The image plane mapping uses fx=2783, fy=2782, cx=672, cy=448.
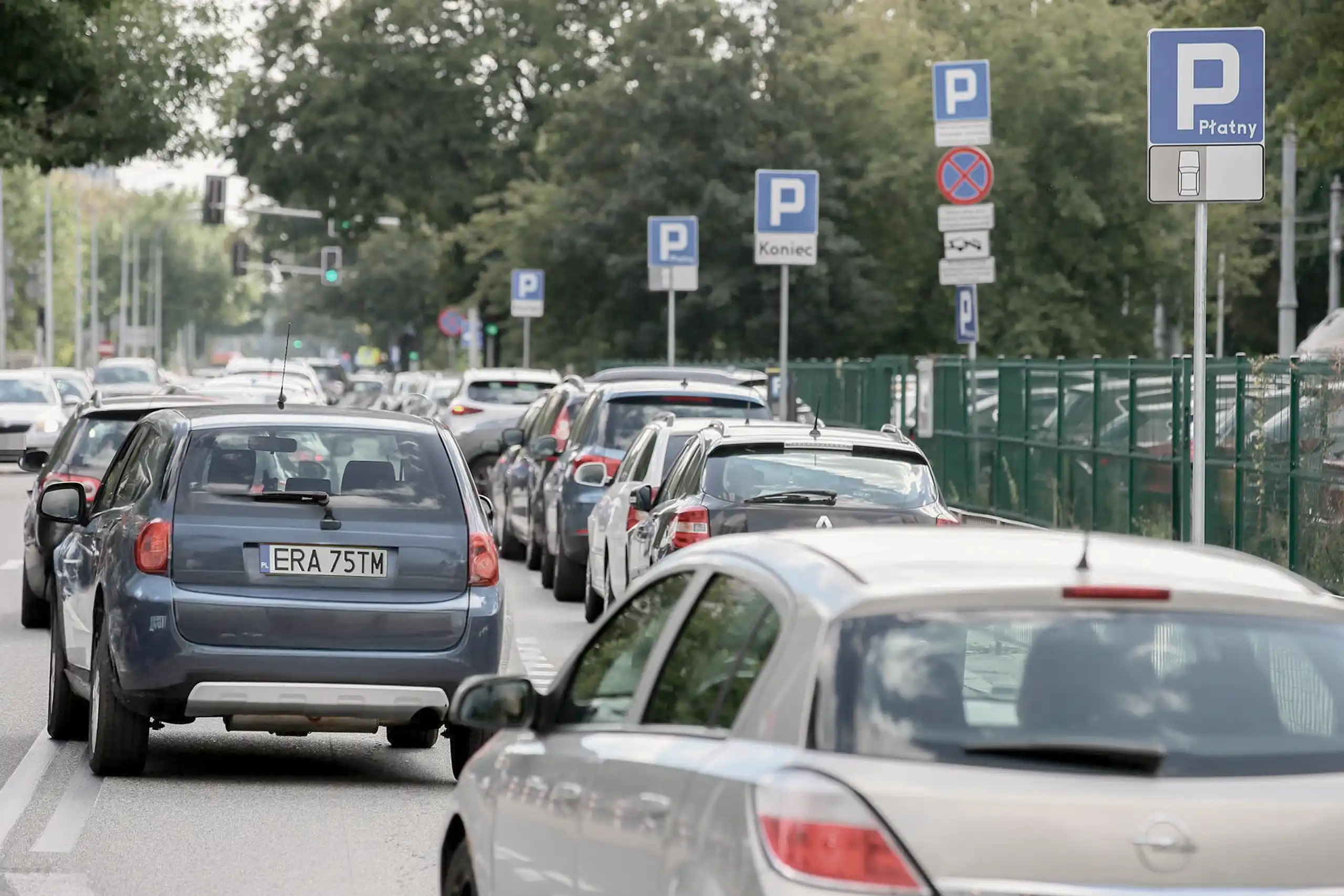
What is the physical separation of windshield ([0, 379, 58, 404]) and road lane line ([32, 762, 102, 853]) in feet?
104

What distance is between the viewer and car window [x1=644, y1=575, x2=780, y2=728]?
471 cm

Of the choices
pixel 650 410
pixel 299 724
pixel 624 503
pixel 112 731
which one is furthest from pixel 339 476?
pixel 650 410

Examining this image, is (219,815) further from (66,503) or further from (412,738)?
(66,503)

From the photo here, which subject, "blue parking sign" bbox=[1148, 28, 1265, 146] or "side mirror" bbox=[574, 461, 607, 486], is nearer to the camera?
"blue parking sign" bbox=[1148, 28, 1265, 146]

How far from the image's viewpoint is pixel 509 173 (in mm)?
62500

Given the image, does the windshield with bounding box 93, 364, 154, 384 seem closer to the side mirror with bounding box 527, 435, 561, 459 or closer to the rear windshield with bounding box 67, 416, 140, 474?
the side mirror with bounding box 527, 435, 561, 459

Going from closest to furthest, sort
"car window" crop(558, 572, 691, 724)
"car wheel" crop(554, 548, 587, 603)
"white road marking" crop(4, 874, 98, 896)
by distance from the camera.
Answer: "car window" crop(558, 572, 691, 724)
"white road marking" crop(4, 874, 98, 896)
"car wheel" crop(554, 548, 587, 603)

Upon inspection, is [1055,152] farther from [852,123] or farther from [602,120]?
[602,120]

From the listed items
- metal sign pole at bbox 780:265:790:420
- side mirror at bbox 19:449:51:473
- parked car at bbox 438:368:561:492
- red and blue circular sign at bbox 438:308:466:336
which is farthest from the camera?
red and blue circular sign at bbox 438:308:466:336

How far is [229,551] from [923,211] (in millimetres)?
43251

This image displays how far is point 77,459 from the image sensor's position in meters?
17.0

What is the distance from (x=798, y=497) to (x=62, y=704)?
376cm

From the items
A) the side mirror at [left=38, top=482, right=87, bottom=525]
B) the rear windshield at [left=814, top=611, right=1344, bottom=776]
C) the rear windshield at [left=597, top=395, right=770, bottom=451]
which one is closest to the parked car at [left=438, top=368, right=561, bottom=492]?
the rear windshield at [left=597, top=395, right=770, bottom=451]

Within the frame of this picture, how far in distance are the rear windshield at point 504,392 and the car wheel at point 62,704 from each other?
2190 centimetres
